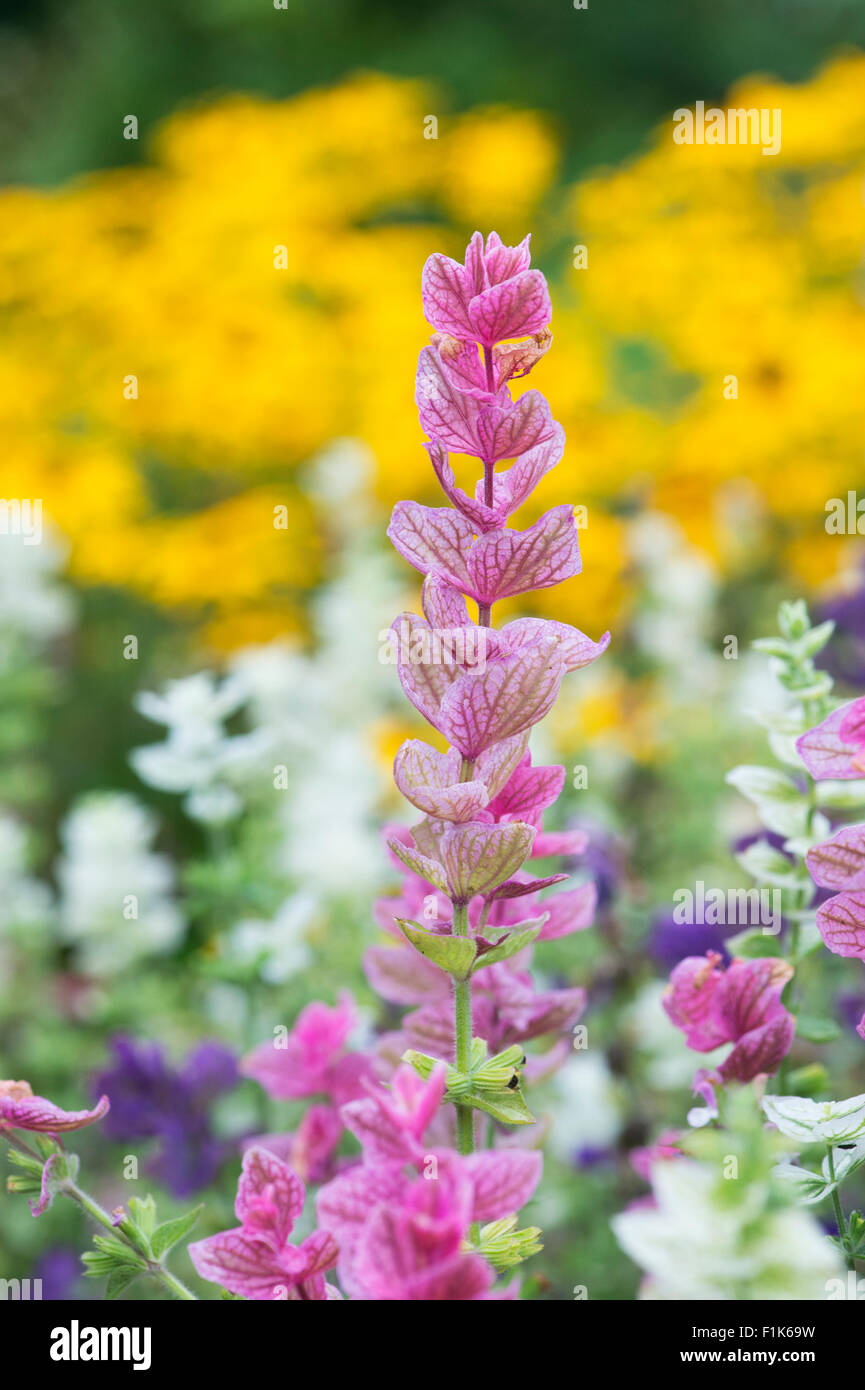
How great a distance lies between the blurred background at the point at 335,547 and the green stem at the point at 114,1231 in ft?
0.58

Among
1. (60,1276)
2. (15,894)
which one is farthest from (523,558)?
(15,894)

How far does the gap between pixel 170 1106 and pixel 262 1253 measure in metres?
0.42

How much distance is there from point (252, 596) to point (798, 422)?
2.98 feet

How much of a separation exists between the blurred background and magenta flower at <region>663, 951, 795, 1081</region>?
0.13 m

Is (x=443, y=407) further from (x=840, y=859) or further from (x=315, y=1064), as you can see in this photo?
(x=315, y=1064)

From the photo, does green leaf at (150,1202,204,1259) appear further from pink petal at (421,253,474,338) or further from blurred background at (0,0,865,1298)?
pink petal at (421,253,474,338)

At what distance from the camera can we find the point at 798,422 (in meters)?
2.09

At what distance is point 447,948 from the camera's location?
0.38 m

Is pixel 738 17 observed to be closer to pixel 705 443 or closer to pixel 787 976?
pixel 705 443

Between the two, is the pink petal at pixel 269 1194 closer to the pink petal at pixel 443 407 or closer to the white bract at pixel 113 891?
the pink petal at pixel 443 407

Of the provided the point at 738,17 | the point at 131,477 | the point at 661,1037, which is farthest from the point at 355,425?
the point at 738,17

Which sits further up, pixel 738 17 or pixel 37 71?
pixel 37 71

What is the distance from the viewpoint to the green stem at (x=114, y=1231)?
410 millimetres

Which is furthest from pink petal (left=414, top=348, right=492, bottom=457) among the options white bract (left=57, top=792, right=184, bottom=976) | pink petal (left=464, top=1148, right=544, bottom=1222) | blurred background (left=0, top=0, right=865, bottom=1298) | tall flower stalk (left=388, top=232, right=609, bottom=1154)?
white bract (left=57, top=792, right=184, bottom=976)
